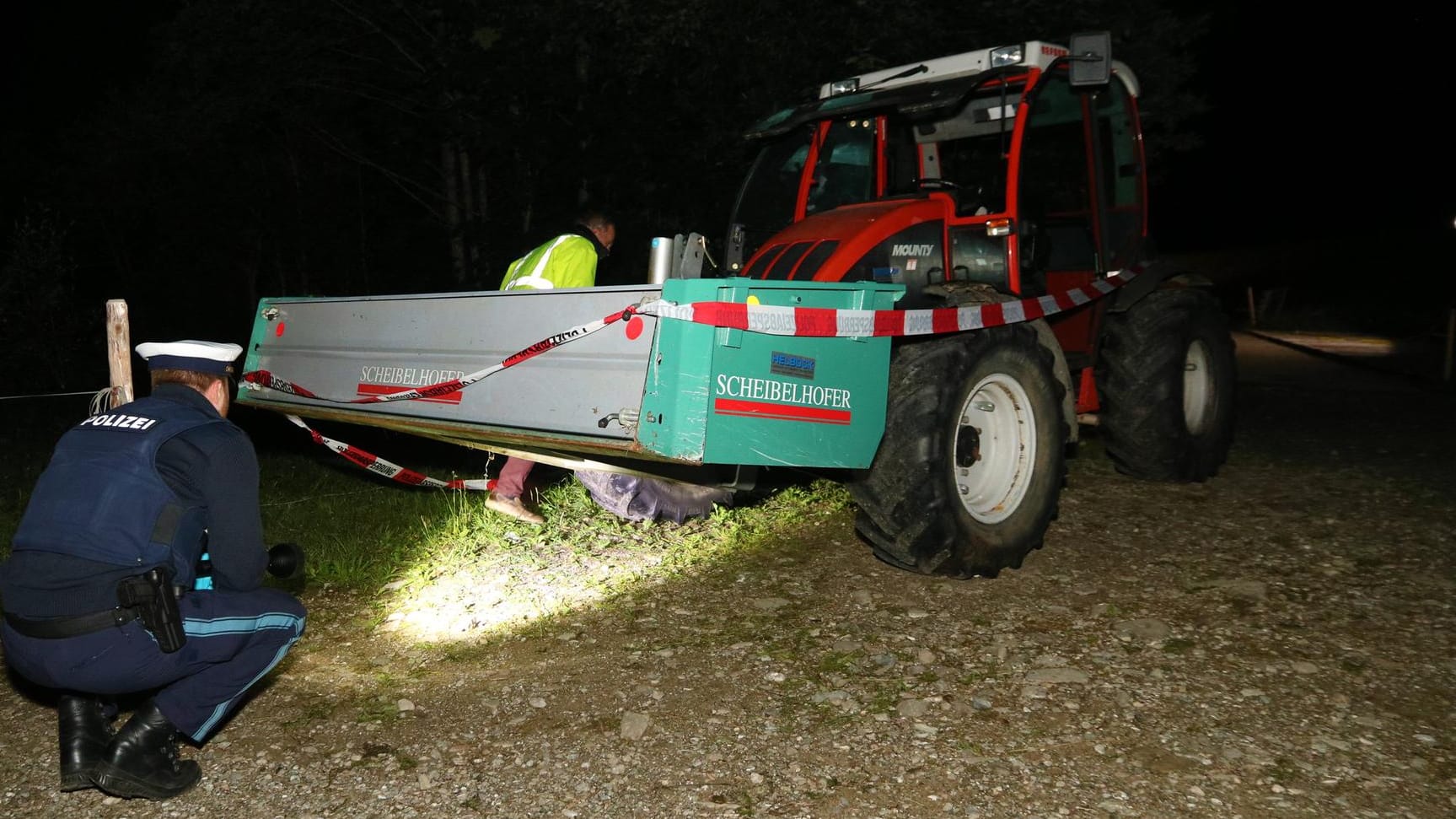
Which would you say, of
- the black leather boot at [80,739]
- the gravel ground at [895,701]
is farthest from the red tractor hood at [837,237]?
the black leather boot at [80,739]

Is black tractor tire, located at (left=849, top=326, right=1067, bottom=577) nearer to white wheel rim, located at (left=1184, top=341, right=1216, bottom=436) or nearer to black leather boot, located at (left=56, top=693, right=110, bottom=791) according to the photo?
white wheel rim, located at (left=1184, top=341, right=1216, bottom=436)

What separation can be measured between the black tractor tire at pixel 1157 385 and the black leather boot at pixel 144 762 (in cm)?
546

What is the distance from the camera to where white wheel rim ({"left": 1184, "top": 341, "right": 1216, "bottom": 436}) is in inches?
293

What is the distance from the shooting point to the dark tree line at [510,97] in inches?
504

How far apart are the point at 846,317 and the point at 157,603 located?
2.71 metres

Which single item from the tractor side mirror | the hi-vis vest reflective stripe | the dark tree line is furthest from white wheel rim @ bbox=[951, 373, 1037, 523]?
the dark tree line

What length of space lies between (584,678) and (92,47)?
37738mm

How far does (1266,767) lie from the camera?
338cm

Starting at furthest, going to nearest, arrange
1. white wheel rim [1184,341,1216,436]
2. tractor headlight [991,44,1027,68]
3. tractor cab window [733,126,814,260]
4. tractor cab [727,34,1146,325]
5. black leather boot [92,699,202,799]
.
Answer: white wheel rim [1184,341,1216,436], tractor cab window [733,126,814,260], tractor headlight [991,44,1027,68], tractor cab [727,34,1146,325], black leather boot [92,699,202,799]

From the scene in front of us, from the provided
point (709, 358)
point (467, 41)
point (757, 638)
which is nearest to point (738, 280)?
point (709, 358)

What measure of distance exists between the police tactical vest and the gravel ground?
0.84 metres

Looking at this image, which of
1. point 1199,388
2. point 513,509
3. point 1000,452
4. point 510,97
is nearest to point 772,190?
point 1000,452

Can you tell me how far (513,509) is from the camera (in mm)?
6254

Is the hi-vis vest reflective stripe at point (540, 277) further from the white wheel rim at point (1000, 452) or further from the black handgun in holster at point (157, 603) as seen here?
the black handgun in holster at point (157, 603)
